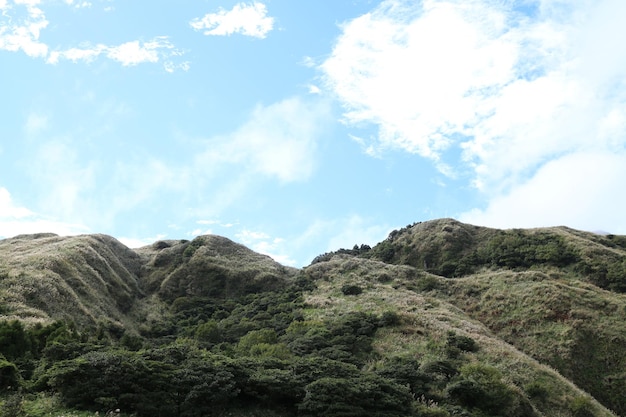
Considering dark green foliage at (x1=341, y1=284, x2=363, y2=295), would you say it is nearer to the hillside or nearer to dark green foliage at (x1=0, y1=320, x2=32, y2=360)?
the hillside

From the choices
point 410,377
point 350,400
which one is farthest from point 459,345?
point 350,400

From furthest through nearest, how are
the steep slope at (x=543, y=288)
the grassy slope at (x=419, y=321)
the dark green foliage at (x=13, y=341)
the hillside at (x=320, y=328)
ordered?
the steep slope at (x=543, y=288) → the grassy slope at (x=419, y=321) → the dark green foliage at (x=13, y=341) → the hillside at (x=320, y=328)

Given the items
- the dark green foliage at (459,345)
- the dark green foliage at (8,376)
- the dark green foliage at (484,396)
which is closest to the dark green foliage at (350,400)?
the dark green foliage at (484,396)

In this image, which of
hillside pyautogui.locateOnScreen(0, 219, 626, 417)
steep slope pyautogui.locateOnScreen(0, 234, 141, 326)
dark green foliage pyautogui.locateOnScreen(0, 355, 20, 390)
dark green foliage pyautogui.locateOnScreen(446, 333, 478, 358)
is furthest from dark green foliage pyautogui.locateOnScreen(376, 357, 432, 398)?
steep slope pyautogui.locateOnScreen(0, 234, 141, 326)

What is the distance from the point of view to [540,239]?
67688 mm

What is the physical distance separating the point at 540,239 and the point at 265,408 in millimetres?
61603

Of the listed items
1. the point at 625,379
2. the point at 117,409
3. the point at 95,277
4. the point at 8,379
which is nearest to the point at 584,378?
the point at 625,379

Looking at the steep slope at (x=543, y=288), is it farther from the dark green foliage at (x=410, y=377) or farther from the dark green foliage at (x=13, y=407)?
the dark green foliage at (x=13, y=407)

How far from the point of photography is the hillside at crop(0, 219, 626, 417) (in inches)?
661

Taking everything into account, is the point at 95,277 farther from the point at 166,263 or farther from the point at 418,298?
the point at 418,298

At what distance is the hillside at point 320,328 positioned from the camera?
55.1 ft

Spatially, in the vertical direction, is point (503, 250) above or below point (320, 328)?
above

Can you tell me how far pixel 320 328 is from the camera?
117ft

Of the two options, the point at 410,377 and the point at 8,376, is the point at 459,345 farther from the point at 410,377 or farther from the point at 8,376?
the point at 8,376
